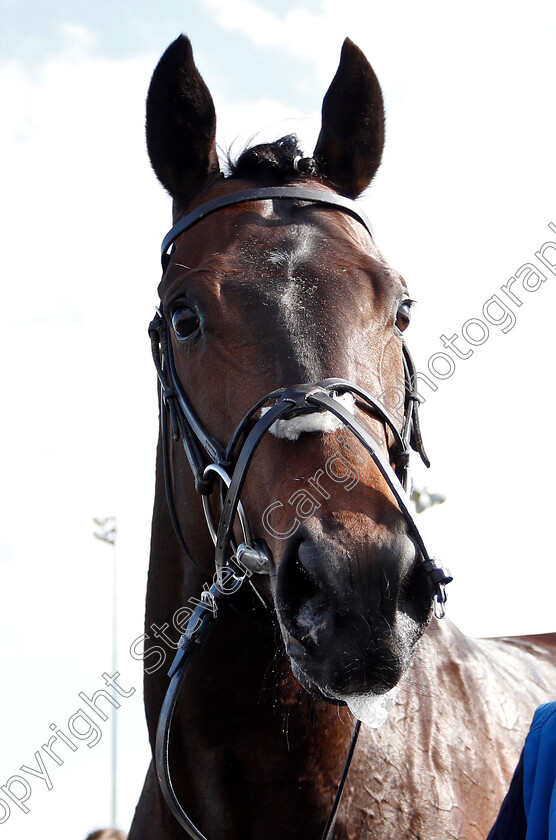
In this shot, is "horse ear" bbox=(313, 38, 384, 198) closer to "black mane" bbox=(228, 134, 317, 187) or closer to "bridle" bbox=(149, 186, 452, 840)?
"black mane" bbox=(228, 134, 317, 187)

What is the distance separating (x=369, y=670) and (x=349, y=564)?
0.28m

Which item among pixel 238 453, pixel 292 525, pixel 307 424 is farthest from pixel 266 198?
pixel 292 525

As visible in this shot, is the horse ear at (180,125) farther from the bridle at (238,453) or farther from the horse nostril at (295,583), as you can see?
the horse nostril at (295,583)

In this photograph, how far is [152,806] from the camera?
3.31 m

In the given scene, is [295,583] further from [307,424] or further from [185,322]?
[185,322]

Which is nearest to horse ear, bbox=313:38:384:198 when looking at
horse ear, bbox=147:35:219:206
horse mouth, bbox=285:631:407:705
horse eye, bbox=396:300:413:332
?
horse ear, bbox=147:35:219:206

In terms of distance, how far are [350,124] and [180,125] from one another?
0.84 meters

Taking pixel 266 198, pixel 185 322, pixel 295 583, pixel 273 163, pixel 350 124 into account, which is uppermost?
pixel 350 124

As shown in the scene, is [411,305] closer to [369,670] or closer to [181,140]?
[181,140]

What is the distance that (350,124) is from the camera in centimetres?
393

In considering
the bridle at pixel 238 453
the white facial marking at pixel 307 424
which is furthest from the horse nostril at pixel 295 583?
the white facial marking at pixel 307 424

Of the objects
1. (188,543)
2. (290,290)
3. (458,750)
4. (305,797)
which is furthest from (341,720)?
(290,290)

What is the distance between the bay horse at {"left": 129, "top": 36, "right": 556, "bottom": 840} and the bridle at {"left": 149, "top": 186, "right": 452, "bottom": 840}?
0.04ft

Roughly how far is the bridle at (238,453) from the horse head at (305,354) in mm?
22
